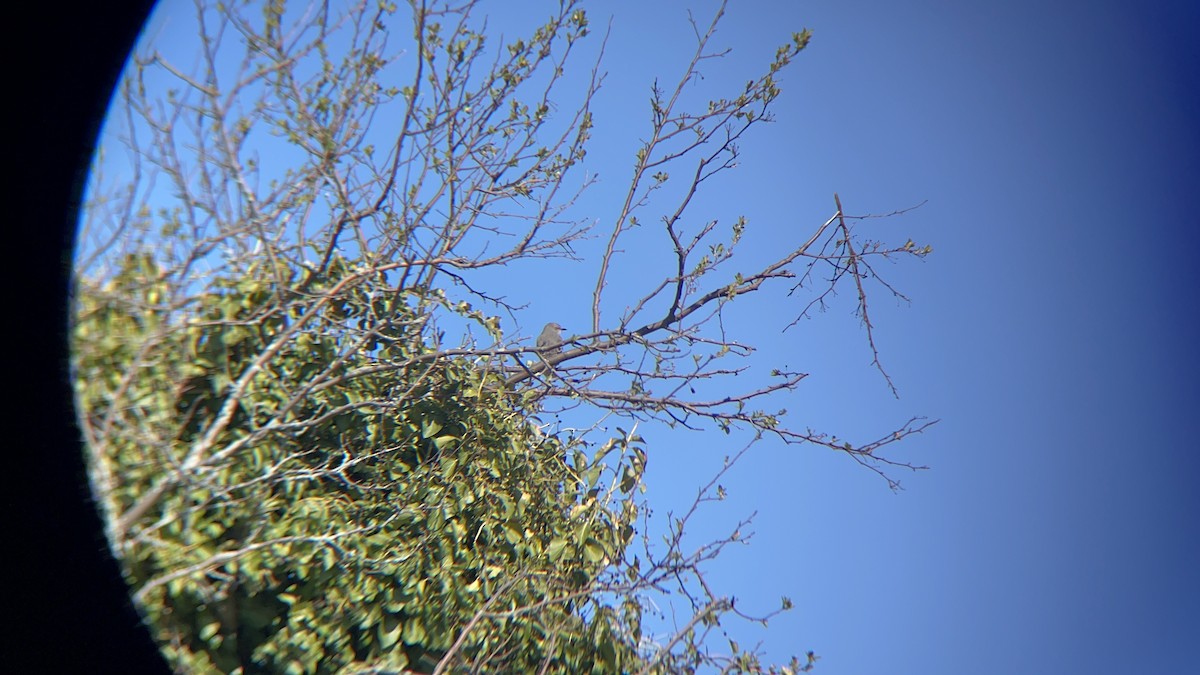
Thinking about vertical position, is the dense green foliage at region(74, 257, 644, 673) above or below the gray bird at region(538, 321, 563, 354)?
below

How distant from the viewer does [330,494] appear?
319 centimetres

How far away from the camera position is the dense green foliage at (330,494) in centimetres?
251

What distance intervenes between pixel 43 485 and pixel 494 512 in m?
1.56

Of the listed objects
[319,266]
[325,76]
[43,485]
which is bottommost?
[43,485]

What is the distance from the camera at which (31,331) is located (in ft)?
7.95

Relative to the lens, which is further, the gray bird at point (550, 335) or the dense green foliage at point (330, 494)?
the gray bird at point (550, 335)

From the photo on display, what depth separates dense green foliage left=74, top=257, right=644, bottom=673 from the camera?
2.51 meters

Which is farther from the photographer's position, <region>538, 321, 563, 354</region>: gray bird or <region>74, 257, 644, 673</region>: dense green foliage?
<region>538, 321, 563, 354</region>: gray bird

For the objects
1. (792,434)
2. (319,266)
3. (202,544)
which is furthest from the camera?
(792,434)

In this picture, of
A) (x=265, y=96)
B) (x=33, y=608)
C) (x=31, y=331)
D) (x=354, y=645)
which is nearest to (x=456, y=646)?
(x=354, y=645)

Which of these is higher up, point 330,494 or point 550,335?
point 550,335

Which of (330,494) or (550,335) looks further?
(550,335)

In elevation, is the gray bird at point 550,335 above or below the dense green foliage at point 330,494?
above

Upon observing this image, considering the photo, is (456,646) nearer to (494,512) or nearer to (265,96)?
(494,512)
